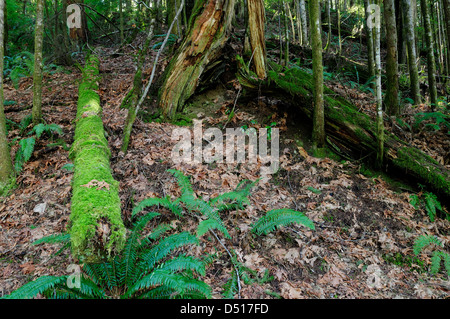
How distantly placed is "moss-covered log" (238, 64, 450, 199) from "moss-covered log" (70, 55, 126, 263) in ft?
11.9

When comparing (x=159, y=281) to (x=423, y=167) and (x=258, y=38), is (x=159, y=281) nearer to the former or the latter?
(x=423, y=167)

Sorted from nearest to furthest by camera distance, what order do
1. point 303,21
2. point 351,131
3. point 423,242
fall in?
point 423,242 → point 351,131 → point 303,21

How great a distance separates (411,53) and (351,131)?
3.25 meters

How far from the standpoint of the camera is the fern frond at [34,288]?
8.25ft

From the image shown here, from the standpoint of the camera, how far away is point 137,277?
319 centimetres

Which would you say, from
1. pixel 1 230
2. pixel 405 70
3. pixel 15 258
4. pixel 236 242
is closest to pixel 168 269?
pixel 236 242

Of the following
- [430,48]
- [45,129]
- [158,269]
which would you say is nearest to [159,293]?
[158,269]

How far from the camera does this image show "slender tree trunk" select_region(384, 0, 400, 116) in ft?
19.8

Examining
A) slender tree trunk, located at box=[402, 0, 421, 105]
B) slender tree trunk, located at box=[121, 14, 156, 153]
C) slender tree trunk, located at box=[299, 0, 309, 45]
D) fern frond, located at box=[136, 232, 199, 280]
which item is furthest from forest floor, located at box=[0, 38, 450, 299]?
slender tree trunk, located at box=[299, 0, 309, 45]

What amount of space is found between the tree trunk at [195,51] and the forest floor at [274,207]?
668mm

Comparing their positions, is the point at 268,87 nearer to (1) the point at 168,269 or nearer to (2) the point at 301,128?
(2) the point at 301,128

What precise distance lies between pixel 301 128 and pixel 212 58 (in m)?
2.68

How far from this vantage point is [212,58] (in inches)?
255

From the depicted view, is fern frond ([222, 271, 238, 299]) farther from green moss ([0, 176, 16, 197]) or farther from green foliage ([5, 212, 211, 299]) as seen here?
green moss ([0, 176, 16, 197])
